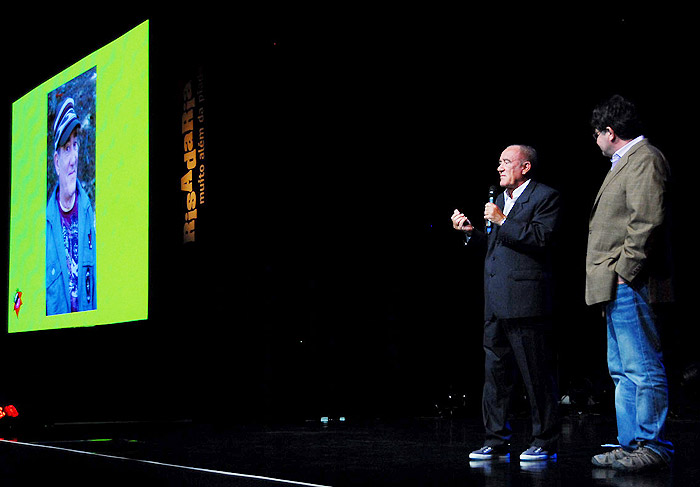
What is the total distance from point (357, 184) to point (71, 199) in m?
2.36

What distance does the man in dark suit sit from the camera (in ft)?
9.15

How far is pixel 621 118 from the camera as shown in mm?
2648

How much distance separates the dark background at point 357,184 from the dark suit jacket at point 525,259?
2866mm

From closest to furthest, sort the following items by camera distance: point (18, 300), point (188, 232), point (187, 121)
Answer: point (188, 232), point (187, 121), point (18, 300)

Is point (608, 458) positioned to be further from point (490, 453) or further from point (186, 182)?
point (186, 182)

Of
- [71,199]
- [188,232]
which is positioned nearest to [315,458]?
[188,232]

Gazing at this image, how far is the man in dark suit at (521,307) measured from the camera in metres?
2.79

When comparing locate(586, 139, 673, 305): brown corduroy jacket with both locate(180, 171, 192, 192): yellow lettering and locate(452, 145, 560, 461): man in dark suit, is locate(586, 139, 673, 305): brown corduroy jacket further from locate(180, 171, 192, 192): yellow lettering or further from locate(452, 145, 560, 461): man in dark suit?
locate(180, 171, 192, 192): yellow lettering

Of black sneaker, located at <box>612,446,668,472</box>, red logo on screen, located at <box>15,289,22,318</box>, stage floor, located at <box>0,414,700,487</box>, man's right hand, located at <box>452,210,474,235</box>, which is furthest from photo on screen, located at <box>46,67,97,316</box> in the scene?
black sneaker, located at <box>612,446,668,472</box>

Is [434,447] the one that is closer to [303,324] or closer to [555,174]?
[303,324]

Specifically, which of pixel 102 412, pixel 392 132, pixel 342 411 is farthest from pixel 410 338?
pixel 102 412

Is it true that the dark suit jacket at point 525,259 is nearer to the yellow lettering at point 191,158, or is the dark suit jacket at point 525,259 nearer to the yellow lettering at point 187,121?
the yellow lettering at point 191,158

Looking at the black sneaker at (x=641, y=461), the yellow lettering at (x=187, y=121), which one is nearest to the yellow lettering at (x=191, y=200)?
the yellow lettering at (x=187, y=121)

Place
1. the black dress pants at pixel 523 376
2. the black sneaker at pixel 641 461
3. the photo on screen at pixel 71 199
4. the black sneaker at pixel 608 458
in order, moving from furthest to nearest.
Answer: the photo on screen at pixel 71 199, the black dress pants at pixel 523 376, the black sneaker at pixel 608 458, the black sneaker at pixel 641 461
